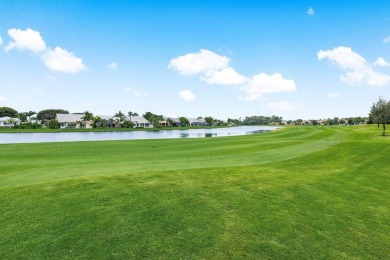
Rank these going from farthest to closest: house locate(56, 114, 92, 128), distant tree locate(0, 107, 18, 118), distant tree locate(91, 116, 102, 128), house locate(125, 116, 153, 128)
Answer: distant tree locate(0, 107, 18, 118)
house locate(125, 116, 153, 128)
house locate(56, 114, 92, 128)
distant tree locate(91, 116, 102, 128)

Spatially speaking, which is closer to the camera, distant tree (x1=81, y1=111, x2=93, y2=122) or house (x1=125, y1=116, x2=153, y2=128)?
distant tree (x1=81, y1=111, x2=93, y2=122)

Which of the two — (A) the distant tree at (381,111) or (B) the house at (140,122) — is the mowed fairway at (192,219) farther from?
(B) the house at (140,122)

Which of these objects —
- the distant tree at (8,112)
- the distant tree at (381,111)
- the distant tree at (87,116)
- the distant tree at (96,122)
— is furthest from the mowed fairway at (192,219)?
the distant tree at (8,112)

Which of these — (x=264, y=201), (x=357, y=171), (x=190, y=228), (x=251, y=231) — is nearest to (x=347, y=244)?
(x=251, y=231)

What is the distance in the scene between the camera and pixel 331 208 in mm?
8938

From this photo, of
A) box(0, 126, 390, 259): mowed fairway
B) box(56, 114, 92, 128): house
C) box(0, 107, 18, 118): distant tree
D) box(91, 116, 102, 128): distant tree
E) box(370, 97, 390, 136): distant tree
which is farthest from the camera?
box(0, 107, 18, 118): distant tree

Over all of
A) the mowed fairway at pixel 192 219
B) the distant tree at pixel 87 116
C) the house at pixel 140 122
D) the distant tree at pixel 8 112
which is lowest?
the mowed fairway at pixel 192 219

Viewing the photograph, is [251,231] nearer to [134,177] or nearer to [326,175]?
[134,177]

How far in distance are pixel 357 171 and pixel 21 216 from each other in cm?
1645

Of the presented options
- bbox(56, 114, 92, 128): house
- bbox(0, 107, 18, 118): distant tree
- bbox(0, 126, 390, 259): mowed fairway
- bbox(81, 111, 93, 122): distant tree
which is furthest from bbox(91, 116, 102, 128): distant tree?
bbox(0, 126, 390, 259): mowed fairway

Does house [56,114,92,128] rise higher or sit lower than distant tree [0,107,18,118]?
lower

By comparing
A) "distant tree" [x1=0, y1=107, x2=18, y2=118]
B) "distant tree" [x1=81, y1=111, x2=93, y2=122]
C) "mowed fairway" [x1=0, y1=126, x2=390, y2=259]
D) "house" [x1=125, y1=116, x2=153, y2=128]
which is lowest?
"mowed fairway" [x1=0, y1=126, x2=390, y2=259]

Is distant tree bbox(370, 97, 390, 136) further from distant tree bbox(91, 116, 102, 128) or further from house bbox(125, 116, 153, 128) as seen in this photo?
house bbox(125, 116, 153, 128)

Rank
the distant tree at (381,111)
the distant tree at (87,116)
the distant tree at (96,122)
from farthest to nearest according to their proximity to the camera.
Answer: the distant tree at (96,122) < the distant tree at (87,116) < the distant tree at (381,111)
